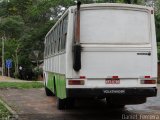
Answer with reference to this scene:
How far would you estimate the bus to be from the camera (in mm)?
12781

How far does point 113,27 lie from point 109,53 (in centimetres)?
74

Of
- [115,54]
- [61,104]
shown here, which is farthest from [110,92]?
[61,104]

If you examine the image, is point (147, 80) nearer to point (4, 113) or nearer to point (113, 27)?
point (113, 27)

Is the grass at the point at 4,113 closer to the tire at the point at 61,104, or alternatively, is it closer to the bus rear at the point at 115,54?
the tire at the point at 61,104

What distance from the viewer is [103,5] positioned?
13.2 m

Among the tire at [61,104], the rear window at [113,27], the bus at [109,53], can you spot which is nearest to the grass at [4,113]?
the tire at [61,104]

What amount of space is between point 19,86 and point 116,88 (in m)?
15.9

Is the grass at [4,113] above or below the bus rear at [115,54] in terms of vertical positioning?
below

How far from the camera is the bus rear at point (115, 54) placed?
504 inches

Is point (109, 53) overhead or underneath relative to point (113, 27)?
underneath

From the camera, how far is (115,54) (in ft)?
42.5

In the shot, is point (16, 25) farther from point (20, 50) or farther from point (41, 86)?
point (41, 86)

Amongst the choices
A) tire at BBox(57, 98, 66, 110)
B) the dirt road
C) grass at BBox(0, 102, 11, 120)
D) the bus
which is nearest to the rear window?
the bus

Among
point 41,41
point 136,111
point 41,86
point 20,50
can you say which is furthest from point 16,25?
point 136,111
